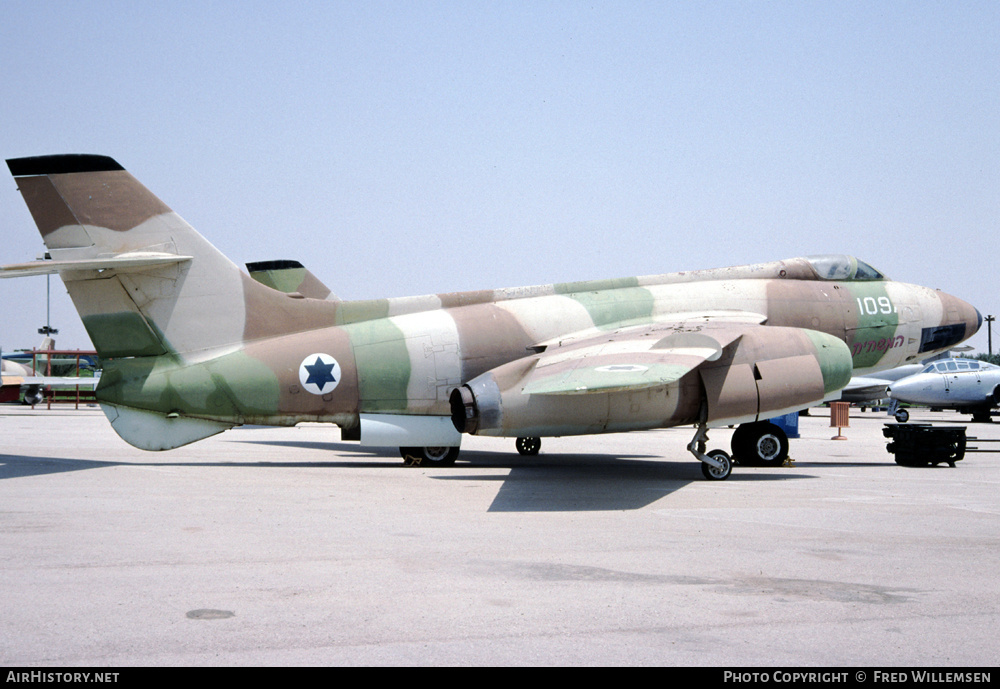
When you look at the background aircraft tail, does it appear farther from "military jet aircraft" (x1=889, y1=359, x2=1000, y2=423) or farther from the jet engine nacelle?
"military jet aircraft" (x1=889, y1=359, x2=1000, y2=423)

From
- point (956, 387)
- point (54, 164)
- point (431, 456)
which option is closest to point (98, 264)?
point (54, 164)

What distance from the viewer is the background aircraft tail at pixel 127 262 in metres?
14.3

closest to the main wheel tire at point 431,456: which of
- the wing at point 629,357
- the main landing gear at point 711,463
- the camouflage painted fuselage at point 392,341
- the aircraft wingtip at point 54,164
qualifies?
the camouflage painted fuselage at point 392,341

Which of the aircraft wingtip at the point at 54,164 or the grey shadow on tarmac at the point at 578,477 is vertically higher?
the aircraft wingtip at the point at 54,164

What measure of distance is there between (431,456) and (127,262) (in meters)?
6.52

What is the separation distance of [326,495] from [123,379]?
5.04m

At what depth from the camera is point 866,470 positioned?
1606 centimetres

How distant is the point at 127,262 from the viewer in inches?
565

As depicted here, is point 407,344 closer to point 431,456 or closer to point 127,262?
point 431,456

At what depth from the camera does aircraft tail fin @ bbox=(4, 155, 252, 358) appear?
1434cm

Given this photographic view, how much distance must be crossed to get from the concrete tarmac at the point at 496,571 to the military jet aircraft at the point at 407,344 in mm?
1252

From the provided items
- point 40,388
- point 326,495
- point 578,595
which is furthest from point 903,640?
point 40,388

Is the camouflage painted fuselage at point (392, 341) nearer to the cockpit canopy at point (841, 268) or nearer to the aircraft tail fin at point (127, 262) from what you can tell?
the aircraft tail fin at point (127, 262)
